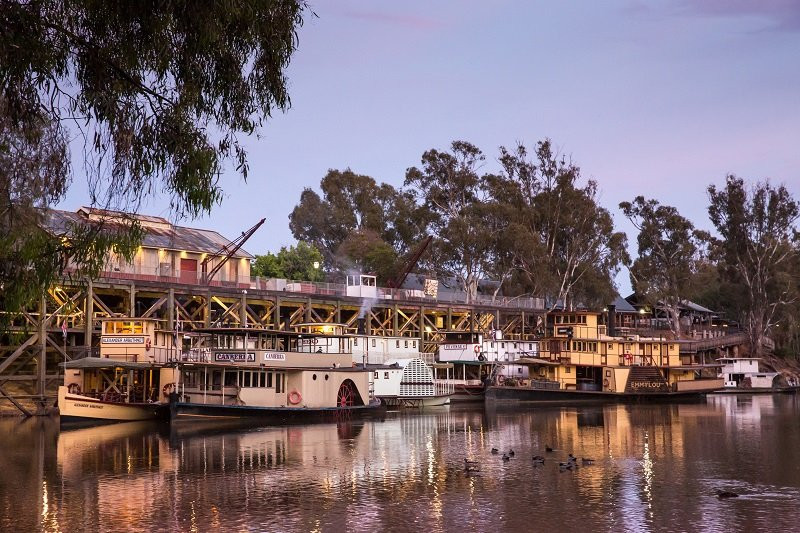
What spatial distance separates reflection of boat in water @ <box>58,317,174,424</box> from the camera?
4428cm

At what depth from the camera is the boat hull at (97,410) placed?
4209cm

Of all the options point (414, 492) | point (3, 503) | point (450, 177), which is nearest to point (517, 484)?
point (414, 492)

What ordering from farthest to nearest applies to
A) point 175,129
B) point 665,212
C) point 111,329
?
point 665,212 < point 111,329 < point 175,129

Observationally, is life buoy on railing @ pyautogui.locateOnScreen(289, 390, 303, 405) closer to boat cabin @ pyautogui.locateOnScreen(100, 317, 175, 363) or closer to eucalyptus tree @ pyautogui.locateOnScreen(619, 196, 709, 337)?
boat cabin @ pyautogui.locateOnScreen(100, 317, 175, 363)

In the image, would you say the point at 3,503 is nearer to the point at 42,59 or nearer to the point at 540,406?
the point at 42,59

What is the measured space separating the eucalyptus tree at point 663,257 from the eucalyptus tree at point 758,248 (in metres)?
4.70

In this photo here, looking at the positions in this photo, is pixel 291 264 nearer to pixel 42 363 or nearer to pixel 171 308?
pixel 171 308

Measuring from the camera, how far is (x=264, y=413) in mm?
45844

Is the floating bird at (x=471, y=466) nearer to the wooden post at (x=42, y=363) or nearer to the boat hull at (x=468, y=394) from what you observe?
the wooden post at (x=42, y=363)

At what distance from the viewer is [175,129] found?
17.4m

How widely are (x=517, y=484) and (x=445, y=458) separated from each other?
628cm

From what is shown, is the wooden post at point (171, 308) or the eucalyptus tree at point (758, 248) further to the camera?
the eucalyptus tree at point (758, 248)

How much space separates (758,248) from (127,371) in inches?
2713

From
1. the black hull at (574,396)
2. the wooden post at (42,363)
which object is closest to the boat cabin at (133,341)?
the wooden post at (42,363)
